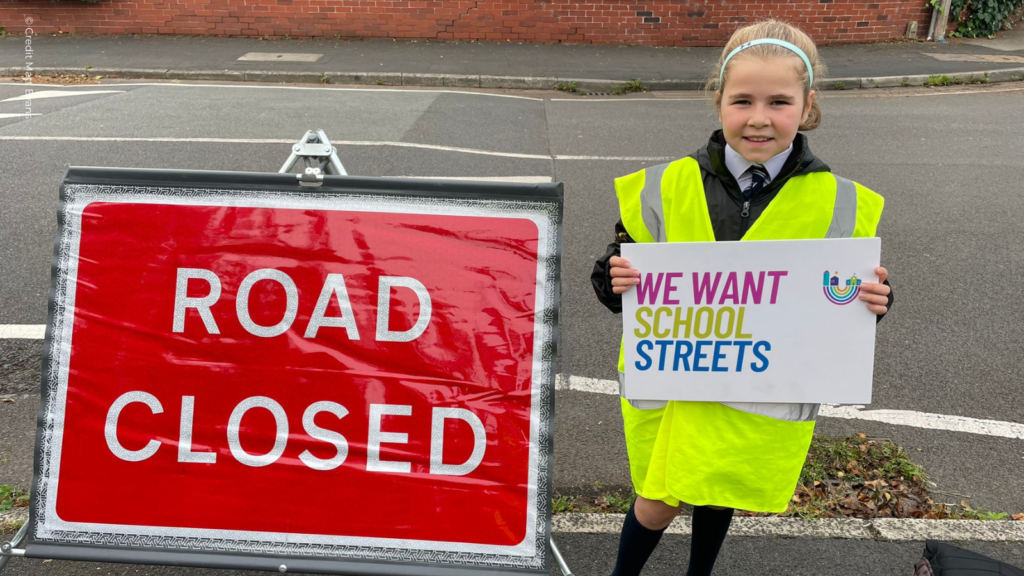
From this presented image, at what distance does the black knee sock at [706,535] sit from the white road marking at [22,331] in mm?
3683

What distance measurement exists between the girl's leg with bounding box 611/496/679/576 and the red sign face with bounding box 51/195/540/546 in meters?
0.33

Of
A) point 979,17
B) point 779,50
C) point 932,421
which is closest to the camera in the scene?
point 779,50

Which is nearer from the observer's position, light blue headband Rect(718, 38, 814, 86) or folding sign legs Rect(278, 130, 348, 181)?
light blue headband Rect(718, 38, 814, 86)

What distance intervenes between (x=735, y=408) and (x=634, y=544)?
54 cm

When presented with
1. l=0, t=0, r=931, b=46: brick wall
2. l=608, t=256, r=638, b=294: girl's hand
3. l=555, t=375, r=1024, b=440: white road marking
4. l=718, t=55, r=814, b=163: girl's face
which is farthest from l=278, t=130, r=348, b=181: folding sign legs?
l=0, t=0, r=931, b=46: brick wall

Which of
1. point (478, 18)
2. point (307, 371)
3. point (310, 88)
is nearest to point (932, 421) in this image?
point (307, 371)

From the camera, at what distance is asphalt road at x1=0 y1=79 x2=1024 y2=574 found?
11.0ft

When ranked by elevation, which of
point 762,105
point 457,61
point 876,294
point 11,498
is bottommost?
point 11,498

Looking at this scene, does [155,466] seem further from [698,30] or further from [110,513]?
[698,30]

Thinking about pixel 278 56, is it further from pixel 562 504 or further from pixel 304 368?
pixel 304 368

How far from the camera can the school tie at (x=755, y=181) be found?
2.01m

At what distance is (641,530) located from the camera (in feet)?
7.47

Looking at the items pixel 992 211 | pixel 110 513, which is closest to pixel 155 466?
pixel 110 513

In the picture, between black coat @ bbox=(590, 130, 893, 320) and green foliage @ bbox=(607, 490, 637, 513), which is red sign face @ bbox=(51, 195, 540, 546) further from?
green foliage @ bbox=(607, 490, 637, 513)
